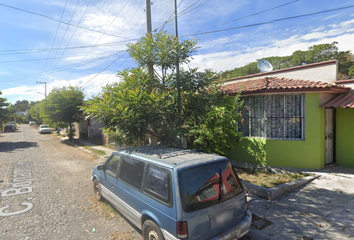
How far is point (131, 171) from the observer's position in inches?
144

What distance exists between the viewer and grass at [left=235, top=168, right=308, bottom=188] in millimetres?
5789

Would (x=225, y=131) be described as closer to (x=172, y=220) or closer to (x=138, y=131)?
(x=138, y=131)

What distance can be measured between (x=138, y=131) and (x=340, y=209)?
4740 millimetres

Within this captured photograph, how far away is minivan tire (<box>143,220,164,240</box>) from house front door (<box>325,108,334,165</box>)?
278 inches

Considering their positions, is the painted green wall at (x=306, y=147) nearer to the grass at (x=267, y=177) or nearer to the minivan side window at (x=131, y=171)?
the grass at (x=267, y=177)

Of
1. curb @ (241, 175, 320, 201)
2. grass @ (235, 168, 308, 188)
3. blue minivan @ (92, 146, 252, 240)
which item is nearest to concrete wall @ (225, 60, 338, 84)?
grass @ (235, 168, 308, 188)

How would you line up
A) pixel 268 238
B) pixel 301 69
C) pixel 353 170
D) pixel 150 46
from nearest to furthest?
1. pixel 268 238
2. pixel 150 46
3. pixel 353 170
4. pixel 301 69

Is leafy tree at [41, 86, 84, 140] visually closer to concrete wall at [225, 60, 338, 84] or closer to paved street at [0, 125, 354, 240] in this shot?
paved street at [0, 125, 354, 240]

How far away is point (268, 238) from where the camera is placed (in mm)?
3416

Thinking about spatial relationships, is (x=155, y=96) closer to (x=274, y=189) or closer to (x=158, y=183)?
(x=158, y=183)

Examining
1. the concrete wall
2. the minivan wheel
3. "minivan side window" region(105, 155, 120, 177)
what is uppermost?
the concrete wall

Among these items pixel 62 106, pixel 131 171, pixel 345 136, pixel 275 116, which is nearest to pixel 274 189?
pixel 275 116

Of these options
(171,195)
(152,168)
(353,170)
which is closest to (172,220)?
(171,195)

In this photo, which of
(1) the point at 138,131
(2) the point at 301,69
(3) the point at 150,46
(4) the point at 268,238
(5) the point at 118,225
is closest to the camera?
(4) the point at 268,238
